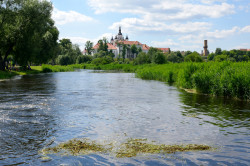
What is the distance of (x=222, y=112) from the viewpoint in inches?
585

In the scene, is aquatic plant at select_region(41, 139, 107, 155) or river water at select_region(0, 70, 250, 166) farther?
aquatic plant at select_region(41, 139, 107, 155)

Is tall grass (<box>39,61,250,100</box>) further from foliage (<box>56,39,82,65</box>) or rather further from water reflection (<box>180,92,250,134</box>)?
foliage (<box>56,39,82,65</box>)

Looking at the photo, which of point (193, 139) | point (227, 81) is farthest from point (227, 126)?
point (227, 81)

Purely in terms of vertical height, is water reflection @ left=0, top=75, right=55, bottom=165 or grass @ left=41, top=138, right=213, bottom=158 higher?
water reflection @ left=0, top=75, right=55, bottom=165

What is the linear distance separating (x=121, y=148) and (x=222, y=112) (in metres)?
8.66

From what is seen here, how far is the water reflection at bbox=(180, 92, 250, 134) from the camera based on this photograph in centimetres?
1236

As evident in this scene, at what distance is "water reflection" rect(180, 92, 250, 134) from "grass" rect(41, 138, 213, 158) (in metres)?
4.08

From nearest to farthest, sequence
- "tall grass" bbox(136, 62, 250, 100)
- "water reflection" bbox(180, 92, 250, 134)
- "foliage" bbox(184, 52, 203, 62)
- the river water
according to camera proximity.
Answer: the river water < "water reflection" bbox(180, 92, 250, 134) < "tall grass" bbox(136, 62, 250, 100) < "foliage" bbox(184, 52, 203, 62)

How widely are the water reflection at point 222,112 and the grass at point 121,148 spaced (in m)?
4.08

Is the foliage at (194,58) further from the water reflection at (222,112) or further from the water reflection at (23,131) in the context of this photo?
the water reflection at (23,131)

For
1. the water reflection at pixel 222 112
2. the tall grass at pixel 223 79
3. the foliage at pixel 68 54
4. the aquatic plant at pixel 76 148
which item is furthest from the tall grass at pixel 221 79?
the foliage at pixel 68 54

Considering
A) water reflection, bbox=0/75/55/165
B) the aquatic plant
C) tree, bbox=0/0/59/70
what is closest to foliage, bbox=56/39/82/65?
tree, bbox=0/0/59/70

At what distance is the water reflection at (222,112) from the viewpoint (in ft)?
40.5

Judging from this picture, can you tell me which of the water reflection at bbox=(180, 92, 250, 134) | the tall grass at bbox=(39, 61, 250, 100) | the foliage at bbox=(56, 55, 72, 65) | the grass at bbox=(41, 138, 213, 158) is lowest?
the grass at bbox=(41, 138, 213, 158)
